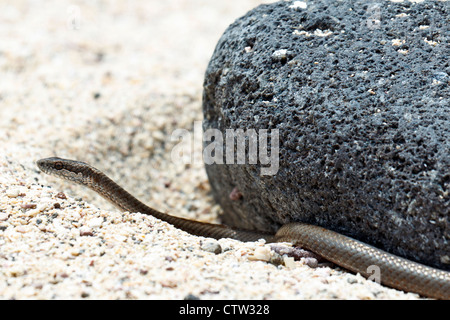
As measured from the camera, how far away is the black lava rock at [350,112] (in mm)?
2947

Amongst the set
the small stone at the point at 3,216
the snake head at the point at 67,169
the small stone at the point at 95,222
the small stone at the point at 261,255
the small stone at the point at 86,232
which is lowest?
the small stone at the point at 261,255

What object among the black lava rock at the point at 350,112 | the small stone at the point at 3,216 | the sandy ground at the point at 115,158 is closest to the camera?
the sandy ground at the point at 115,158

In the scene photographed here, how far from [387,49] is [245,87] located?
108cm

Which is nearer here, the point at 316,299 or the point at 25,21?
the point at 316,299

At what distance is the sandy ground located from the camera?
8.99 feet

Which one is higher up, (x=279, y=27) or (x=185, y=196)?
(x=279, y=27)

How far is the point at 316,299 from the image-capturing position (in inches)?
104

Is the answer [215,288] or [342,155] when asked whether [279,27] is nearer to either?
[342,155]

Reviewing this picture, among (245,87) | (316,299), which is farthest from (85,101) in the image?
(316,299)

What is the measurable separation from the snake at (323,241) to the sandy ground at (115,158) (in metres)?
0.09

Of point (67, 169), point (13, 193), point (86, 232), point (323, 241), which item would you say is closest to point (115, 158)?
point (67, 169)

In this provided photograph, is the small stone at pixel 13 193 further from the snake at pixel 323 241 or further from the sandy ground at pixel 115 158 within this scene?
the snake at pixel 323 241

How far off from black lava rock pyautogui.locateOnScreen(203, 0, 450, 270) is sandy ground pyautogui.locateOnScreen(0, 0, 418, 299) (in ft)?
1.46

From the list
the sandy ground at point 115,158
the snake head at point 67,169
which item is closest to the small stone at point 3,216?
the sandy ground at point 115,158
